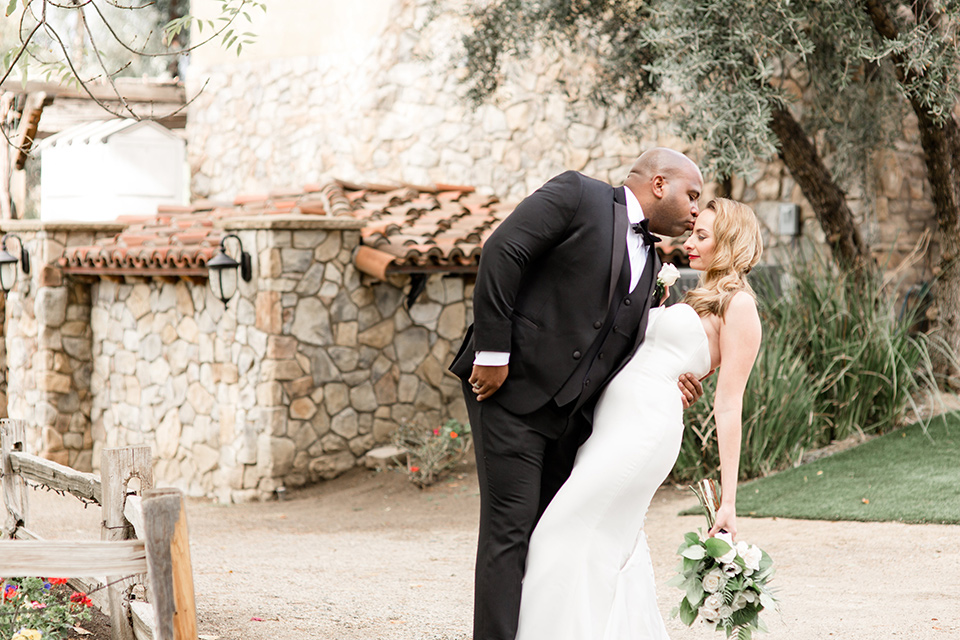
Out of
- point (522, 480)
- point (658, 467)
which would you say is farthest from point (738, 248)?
point (522, 480)

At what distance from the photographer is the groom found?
268 cm

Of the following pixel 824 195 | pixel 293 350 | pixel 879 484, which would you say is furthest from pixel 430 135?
pixel 879 484

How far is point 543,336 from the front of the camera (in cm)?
275

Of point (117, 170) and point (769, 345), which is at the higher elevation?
point (117, 170)

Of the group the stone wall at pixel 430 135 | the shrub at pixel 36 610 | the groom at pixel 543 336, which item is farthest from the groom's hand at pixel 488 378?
the stone wall at pixel 430 135

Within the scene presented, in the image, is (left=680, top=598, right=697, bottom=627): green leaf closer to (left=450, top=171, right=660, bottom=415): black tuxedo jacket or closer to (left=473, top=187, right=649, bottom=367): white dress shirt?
(left=450, top=171, right=660, bottom=415): black tuxedo jacket

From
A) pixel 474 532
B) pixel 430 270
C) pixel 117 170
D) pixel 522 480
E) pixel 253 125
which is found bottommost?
pixel 474 532

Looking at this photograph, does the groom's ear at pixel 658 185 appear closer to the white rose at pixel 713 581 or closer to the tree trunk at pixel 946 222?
the white rose at pixel 713 581

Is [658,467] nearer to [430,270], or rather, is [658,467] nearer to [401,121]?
[430,270]

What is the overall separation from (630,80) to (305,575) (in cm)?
614

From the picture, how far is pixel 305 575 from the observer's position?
5.27 m

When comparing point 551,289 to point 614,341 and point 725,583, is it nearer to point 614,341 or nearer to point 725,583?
point 614,341

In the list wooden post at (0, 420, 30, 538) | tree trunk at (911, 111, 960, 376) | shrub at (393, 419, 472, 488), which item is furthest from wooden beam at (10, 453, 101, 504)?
tree trunk at (911, 111, 960, 376)

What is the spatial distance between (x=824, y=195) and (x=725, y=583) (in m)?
6.52
